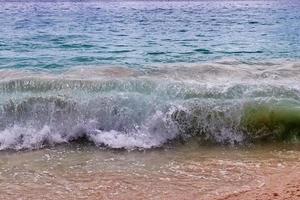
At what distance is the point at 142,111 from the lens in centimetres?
816

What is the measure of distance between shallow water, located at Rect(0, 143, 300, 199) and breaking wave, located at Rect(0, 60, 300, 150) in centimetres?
46

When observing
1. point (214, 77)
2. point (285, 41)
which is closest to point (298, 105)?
point (214, 77)

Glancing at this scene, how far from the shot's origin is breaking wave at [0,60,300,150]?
7.53 metres

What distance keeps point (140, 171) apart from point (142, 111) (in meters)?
2.31

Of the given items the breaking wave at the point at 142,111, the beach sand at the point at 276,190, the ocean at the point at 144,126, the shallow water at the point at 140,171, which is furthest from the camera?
the breaking wave at the point at 142,111

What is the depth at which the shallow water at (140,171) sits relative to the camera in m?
5.23

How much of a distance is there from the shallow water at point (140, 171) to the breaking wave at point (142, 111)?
46 cm

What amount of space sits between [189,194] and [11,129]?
3.65 metres

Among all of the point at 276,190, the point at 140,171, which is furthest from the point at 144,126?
the point at 276,190

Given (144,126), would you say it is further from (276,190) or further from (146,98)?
(276,190)

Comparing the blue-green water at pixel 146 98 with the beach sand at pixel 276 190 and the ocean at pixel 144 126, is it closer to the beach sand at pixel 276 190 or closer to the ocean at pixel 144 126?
the ocean at pixel 144 126

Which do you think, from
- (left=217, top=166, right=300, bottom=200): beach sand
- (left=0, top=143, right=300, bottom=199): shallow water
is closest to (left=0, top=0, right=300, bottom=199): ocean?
(left=0, top=143, right=300, bottom=199): shallow water

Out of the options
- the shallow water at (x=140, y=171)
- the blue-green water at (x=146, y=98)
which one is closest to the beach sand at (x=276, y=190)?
the shallow water at (x=140, y=171)

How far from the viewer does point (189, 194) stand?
16.8ft
